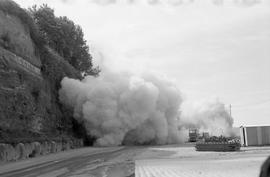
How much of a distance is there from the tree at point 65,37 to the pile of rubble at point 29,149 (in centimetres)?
2605

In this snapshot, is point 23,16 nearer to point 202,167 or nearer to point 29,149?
point 29,149

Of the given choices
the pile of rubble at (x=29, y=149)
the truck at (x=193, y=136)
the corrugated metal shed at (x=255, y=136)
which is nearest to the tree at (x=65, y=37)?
the truck at (x=193, y=136)

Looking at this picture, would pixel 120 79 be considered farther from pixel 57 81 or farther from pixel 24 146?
pixel 24 146

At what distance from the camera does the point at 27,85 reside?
182 ft

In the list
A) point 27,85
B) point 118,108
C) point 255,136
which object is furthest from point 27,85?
point 255,136

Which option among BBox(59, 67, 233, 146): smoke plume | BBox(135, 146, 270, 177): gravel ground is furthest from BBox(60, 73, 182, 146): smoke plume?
BBox(135, 146, 270, 177): gravel ground

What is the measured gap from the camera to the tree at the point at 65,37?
7850 cm

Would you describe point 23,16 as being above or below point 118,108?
above

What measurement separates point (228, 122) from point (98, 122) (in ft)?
164

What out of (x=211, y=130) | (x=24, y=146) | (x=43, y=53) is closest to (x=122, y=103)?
(x=43, y=53)

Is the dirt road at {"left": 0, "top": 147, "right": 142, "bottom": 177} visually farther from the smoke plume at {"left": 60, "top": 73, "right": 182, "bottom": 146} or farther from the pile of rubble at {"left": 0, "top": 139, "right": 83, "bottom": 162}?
the smoke plume at {"left": 60, "top": 73, "right": 182, "bottom": 146}

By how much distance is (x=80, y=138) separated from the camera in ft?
225

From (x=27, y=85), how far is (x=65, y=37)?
87.5 ft

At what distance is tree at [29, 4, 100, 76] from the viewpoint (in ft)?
258
